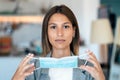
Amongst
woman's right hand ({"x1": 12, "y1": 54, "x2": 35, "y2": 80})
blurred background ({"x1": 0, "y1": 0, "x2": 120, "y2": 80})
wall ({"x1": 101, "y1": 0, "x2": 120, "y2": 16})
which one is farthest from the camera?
wall ({"x1": 101, "y1": 0, "x2": 120, "y2": 16})

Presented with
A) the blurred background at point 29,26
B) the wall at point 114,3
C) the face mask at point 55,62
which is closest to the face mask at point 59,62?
the face mask at point 55,62

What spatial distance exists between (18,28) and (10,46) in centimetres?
17

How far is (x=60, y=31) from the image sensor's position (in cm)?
86

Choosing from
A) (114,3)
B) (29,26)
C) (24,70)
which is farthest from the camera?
(114,3)

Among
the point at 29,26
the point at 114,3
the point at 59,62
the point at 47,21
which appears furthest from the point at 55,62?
the point at 114,3

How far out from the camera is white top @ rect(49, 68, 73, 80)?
0.87 m

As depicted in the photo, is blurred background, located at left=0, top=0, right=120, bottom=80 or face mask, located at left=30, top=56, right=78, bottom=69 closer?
face mask, located at left=30, top=56, right=78, bottom=69

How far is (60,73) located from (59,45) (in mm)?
74

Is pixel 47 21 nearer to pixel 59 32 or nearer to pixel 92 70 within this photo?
pixel 59 32

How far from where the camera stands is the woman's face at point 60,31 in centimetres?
87

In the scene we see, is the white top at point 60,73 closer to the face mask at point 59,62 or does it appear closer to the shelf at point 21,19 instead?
the face mask at point 59,62

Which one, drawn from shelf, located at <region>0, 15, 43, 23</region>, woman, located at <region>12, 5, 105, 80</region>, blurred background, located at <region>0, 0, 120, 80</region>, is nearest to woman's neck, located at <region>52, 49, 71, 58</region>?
woman, located at <region>12, 5, 105, 80</region>

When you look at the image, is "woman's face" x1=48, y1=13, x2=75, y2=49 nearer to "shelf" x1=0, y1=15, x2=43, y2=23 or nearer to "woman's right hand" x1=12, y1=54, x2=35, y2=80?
"woman's right hand" x1=12, y1=54, x2=35, y2=80

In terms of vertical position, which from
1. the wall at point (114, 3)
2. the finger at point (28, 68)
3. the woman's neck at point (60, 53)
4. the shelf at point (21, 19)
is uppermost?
the wall at point (114, 3)
